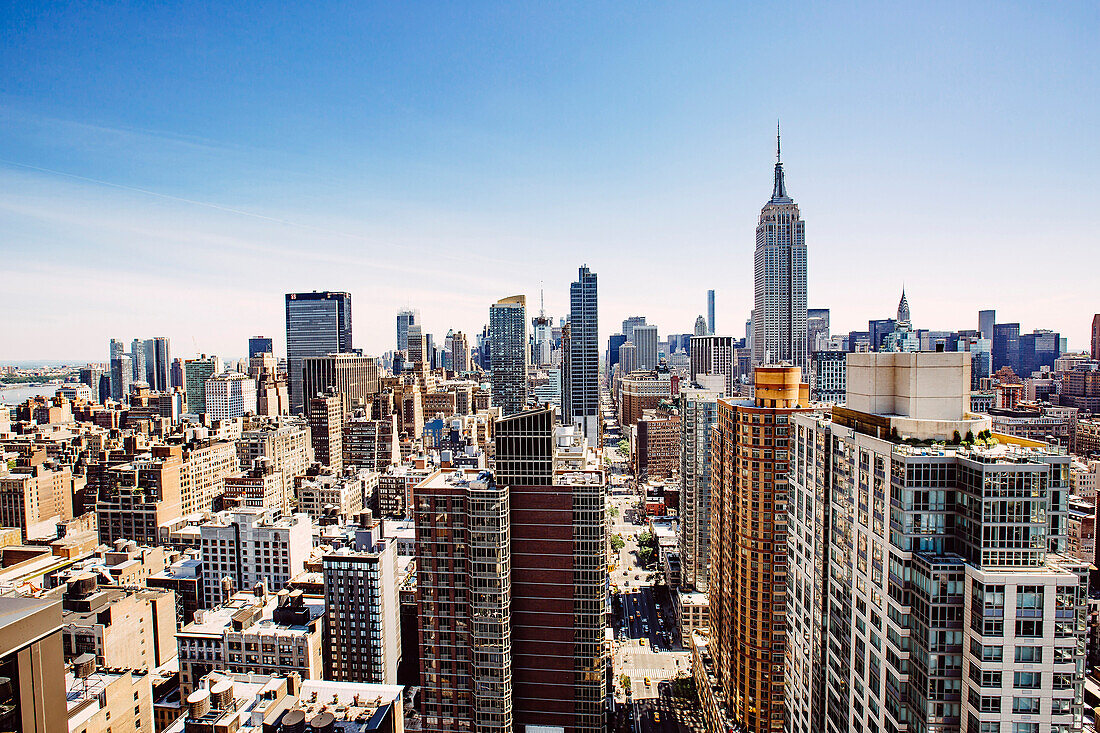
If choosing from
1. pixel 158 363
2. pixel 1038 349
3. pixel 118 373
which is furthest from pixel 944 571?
pixel 158 363

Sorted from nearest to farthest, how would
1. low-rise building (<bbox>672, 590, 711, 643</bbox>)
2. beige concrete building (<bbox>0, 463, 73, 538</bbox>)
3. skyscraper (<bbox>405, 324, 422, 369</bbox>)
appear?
low-rise building (<bbox>672, 590, 711, 643</bbox>), beige concrete building (<bbox>0, 463, 73, 538</bbox>), skyscraper (<bbox>405, 324, 422, 369</bbox>)

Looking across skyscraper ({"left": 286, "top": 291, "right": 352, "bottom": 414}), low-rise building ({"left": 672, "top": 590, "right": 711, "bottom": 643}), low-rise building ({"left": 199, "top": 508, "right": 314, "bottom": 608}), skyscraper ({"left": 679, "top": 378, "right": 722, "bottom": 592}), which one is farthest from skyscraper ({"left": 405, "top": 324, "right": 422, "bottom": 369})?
low-rise building ({"left": 672, "top": 590, "right": 711, "bottom": 643})

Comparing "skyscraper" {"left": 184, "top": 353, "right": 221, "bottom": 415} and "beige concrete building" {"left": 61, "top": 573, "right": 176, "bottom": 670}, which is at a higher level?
"skyscraper" {"left": 184, "top": 353, "right": 221, "bottom": 415}

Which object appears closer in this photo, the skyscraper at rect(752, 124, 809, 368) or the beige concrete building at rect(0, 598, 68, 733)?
the beige concrete building at rect(0, 598, 68, 733)

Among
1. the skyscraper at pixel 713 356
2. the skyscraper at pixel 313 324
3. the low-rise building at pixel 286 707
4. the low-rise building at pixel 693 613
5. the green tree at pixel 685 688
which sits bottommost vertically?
the green tree at pixel 685 688

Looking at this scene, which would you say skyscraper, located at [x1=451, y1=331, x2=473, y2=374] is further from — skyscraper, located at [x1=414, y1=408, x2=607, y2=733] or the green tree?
skyscraper, located at [x1=414, y1=408, x2=607, y2=733]

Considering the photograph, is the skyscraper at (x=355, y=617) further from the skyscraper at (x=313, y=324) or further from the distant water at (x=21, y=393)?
the skyscraper at (x=313, y=324)

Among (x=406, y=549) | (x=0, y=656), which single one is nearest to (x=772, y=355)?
(x=406, y=549)

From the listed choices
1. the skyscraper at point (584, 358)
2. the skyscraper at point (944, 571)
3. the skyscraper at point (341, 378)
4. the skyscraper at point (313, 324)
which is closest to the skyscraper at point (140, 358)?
the skyscraper at point (313, 324)
